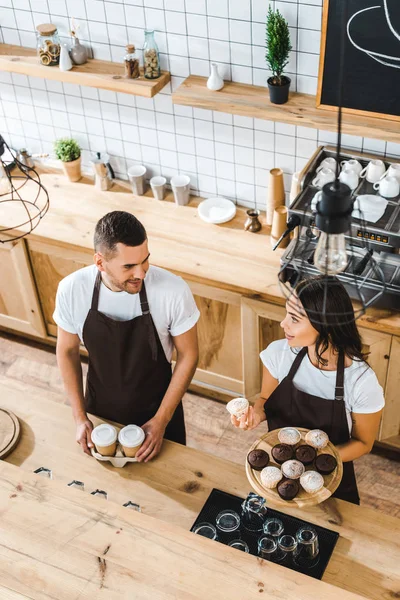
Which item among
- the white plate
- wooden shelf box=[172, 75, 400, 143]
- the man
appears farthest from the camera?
the white plate

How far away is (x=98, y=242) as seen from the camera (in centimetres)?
255

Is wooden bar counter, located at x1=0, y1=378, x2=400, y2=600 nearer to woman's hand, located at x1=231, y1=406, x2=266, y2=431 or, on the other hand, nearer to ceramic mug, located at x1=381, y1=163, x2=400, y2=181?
woman's hand, located at x1=231, y1=406, x2=266, y2=431

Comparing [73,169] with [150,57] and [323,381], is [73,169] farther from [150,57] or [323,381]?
[323,381]

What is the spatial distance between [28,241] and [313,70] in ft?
6.08

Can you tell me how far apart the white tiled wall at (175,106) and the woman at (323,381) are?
1.43 m

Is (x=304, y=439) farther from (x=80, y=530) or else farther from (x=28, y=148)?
(x=28, y=148)

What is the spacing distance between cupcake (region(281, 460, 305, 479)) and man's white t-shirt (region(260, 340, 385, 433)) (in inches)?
14.1

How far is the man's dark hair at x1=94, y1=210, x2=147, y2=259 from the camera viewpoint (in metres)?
2.50

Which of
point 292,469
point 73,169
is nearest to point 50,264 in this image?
point 73,169

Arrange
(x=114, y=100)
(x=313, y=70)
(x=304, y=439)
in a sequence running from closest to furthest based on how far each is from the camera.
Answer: (x=304, y=439)
(x=313, y=70)
(x=114, y=100)

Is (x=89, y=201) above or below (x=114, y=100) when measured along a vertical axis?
below

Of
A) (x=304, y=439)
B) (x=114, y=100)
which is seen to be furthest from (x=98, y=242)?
(x=114, y=100)

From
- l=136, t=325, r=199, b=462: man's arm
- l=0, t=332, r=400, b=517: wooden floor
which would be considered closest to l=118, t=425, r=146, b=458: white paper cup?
l=136, t=325, r=199, b=462: man's arm

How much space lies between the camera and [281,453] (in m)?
2.29
